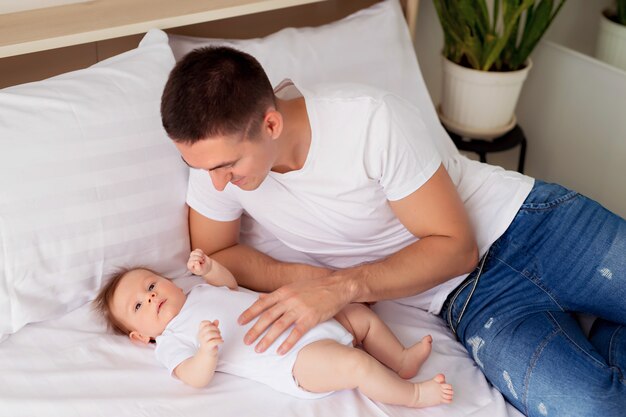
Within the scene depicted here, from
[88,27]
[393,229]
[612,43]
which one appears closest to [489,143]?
[612,43]

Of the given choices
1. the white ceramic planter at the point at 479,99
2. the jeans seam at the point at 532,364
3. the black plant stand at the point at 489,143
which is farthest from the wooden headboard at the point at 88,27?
the jeans seam at the point at 532,364

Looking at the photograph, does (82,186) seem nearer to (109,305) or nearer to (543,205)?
(109,305)

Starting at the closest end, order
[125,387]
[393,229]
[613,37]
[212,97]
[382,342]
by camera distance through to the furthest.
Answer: [212,97]
[125,387]
[382,342]
[393,229]
[613,37]

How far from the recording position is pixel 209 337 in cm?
129

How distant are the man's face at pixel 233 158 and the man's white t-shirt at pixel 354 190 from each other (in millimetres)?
111

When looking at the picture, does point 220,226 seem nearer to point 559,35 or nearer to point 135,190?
point 135,190

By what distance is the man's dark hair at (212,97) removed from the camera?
124cm

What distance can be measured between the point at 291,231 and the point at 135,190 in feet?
1.07

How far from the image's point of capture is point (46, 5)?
5.56ft

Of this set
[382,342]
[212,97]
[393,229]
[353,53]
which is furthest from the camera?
[353,53]

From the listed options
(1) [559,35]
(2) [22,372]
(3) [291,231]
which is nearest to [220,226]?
(3) [291,231]

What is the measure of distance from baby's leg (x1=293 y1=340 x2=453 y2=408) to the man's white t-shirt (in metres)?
0.28

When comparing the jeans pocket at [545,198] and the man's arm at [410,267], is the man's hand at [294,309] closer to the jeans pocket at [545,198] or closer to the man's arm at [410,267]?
the man's arm at [410,267]

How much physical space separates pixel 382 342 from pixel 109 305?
539 millimetres
